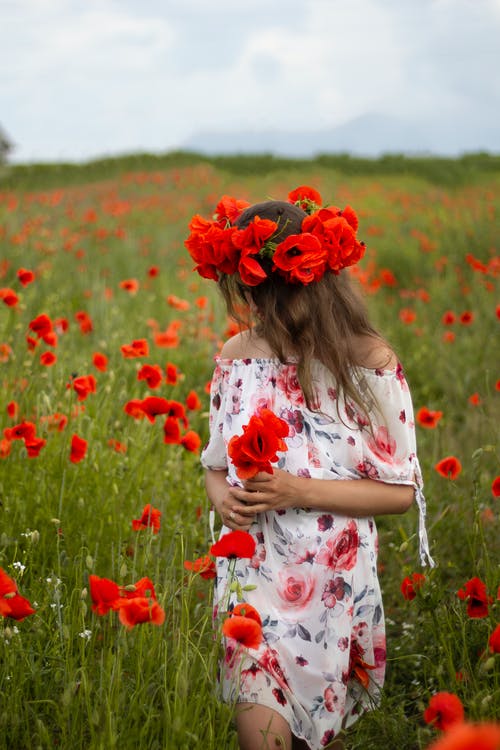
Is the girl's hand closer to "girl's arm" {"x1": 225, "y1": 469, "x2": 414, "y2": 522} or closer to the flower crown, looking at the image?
"girl's arm" {"x1": 225, "y1": 469, "x2": 414, "y2": 522}

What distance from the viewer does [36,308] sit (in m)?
4.69

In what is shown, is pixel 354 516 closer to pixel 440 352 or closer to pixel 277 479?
pixel 277 479

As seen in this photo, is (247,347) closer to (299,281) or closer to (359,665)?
(299,281)

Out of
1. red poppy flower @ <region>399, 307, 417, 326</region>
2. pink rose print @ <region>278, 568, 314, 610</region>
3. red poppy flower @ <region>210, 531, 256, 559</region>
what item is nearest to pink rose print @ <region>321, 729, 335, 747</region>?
pink rose print @ <region>278, 568, 314, 610</region>

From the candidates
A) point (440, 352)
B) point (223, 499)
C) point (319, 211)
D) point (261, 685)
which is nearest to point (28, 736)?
point (261, 685)

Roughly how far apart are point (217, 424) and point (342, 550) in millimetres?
447

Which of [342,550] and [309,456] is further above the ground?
[309,456]

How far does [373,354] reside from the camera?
6.58 ft

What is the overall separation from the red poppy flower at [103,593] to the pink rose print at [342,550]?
23.3 inches

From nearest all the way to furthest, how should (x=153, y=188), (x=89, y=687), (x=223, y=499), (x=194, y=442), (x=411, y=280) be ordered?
(x=89, y=687), (x=223, y=499), (x=194, y=442), (x=411, y=280), (x=153, y=188)

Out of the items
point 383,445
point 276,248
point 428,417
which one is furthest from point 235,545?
point 428,417

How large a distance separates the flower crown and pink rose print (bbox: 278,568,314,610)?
67 cm

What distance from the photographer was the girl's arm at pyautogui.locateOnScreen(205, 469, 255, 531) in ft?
6.08

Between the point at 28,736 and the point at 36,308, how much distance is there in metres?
3.33
